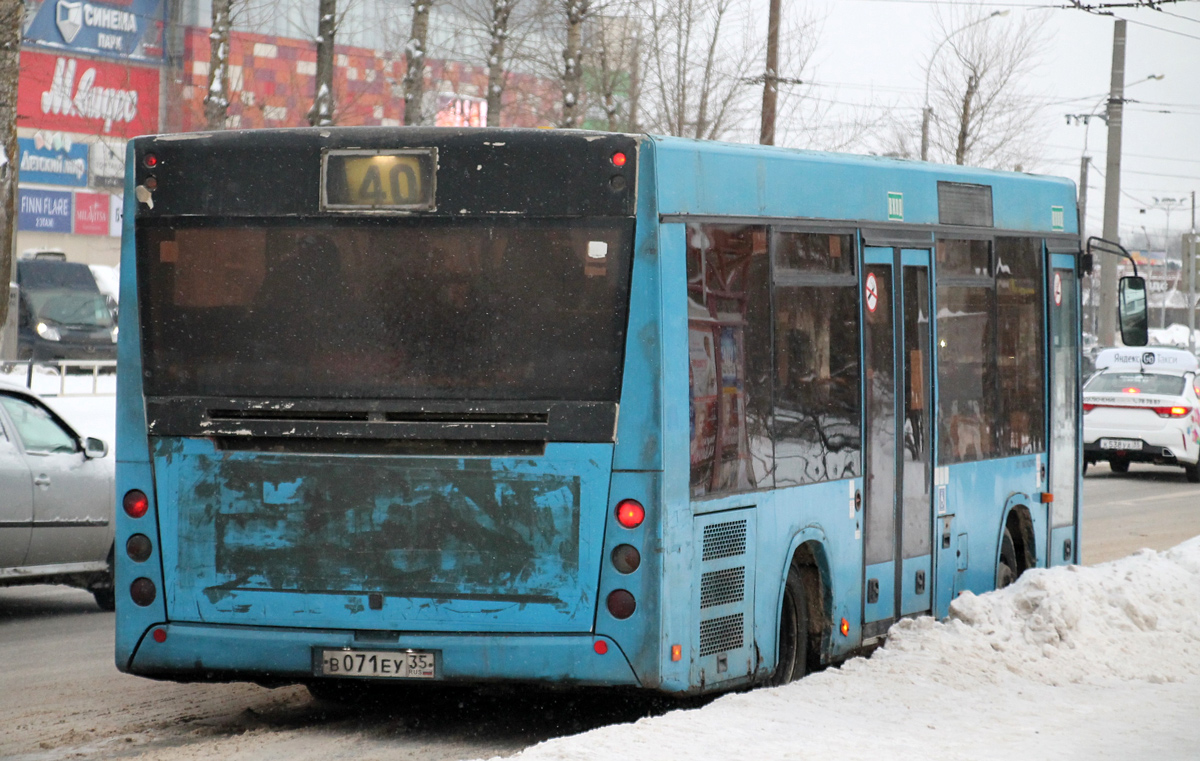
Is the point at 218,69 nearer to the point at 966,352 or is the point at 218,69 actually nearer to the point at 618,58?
the point at 618,58

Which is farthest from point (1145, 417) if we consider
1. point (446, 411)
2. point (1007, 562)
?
point (446, 411)

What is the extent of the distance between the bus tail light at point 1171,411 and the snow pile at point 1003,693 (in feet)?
50.6

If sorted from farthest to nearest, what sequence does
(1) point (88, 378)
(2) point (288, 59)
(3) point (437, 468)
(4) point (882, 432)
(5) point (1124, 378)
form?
(2) point (288, 59), (1) point (88, 378), (5) point (1124, 378), (4) point (882, 432), (3) point (437, 468)

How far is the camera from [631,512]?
648 centimetres

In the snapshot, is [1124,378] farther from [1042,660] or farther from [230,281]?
[230,281]

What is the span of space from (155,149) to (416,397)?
155 centimetres

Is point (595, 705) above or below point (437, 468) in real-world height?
below

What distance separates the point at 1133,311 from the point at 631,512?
21.0ft

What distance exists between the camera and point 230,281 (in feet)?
22.4

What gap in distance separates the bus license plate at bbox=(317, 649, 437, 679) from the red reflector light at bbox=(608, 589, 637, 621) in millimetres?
733

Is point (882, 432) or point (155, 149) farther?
point (882, 432)

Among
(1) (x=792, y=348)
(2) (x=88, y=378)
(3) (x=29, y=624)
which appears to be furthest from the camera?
(2) (x=88, y=378)

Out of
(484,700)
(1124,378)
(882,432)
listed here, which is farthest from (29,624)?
(1124,378)

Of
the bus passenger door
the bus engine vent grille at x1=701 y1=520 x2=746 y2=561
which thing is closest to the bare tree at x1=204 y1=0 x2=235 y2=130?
the bus passenger door
